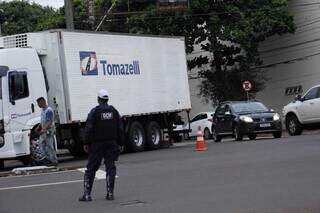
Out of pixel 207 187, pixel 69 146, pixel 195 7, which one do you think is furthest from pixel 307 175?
pixel 195 7

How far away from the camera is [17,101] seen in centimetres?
1873

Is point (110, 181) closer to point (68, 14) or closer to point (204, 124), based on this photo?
point (68, 14)

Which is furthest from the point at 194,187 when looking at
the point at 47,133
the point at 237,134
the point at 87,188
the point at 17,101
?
the point at 237,134

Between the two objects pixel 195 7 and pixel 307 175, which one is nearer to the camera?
pixel 307 175

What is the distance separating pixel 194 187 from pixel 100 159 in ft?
5.79

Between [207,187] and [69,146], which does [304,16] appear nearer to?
A: [69,146]

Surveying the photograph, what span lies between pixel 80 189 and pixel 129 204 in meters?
2.40

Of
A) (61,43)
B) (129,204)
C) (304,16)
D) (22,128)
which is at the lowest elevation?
(129,204)

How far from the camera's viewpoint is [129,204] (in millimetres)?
10297

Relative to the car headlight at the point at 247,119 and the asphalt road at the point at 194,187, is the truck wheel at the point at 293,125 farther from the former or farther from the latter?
the asphalt road at the point at 194,187

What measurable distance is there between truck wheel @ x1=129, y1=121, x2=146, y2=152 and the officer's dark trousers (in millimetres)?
11711

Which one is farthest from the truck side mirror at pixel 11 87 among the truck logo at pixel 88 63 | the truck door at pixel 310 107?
the truck door at pixel 310 107

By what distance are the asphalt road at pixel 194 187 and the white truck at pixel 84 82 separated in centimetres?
339

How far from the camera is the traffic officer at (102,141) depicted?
1083cm
